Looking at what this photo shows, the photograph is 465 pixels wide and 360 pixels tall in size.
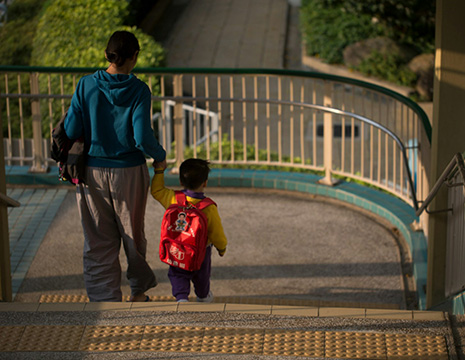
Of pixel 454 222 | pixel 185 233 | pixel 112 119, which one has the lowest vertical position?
pixel 454 222

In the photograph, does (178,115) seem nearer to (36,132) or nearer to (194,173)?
(36,132)

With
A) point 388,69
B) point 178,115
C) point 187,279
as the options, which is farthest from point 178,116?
point 388,69

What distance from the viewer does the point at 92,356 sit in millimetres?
4027

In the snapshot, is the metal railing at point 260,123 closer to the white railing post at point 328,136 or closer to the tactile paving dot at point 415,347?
the white railing post at point 328,136

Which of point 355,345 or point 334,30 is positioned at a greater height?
point 334,30

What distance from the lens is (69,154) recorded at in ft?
15.9

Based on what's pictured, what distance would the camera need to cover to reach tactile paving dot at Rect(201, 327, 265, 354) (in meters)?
4.06

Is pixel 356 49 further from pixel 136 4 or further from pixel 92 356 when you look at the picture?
pixel 92 356

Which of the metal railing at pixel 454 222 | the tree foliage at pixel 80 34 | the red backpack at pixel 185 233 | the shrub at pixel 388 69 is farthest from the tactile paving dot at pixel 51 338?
the shrub at pixel 388 69

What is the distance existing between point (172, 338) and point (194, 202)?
95 centimetres

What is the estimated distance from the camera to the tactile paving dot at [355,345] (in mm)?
3984

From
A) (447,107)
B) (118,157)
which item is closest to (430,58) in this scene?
(447,107)

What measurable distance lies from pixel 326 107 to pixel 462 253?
286 centimetres

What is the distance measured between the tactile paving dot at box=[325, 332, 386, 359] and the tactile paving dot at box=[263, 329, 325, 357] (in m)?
0.04
